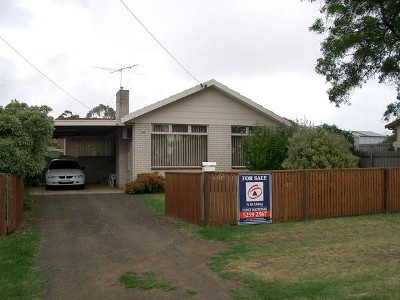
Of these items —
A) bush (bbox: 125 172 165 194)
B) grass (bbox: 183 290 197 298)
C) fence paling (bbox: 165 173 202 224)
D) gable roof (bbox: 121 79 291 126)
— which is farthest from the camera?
gable roof (bbox: 121 79 291 126)

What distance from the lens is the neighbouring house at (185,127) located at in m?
21.0

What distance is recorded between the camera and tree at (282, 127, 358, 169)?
659 inches

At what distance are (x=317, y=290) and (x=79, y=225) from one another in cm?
755

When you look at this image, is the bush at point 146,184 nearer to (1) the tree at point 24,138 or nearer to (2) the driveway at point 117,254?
(2) the driveway at point 117,254

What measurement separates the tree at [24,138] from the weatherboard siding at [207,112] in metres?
8.02

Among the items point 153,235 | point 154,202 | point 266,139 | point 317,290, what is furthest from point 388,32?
point 317,290

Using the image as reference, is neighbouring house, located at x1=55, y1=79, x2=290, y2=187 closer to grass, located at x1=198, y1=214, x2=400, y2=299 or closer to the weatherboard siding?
the weatherboard siding

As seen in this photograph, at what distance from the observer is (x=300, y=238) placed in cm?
1041

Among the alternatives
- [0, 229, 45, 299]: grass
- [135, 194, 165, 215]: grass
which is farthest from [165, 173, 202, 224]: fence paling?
[0, 229, 45, 299]: grass

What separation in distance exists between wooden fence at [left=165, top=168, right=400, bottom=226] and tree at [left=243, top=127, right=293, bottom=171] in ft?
17.4

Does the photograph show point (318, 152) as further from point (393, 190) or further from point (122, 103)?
point (122, 103)

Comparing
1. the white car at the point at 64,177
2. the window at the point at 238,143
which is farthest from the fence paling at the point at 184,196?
the white car at the point at 64,177

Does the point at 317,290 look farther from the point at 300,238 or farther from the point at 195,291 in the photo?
the point at 300,238

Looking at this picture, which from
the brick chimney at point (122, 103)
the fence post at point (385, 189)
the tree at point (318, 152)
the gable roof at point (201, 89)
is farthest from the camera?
the brick chimney at point (122, 103)
